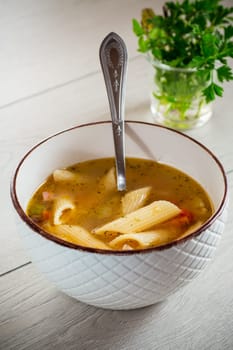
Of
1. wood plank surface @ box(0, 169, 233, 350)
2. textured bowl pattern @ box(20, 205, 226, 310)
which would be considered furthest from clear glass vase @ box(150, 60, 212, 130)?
textured bowl pattern @ box(20, 205, 226, 310)

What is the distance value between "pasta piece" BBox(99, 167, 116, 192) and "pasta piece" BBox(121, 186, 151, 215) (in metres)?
0.05

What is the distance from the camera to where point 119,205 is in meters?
1.24

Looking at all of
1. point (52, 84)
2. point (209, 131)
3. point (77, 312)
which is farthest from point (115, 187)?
point (52, 84)

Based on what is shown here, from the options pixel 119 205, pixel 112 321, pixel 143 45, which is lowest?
pixel 112 321

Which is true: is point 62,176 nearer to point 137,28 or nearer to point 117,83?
point 117,83

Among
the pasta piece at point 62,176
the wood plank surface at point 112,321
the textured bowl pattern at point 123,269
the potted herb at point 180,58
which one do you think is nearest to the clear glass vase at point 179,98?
the potted herb at point 180,58

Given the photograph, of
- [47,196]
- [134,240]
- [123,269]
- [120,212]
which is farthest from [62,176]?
[123,269]

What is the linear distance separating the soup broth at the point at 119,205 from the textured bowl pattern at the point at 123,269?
8cm

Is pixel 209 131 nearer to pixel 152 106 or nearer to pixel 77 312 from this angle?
pixel 152 106

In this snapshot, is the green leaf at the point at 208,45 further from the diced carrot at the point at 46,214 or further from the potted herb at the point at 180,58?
the diced carrot at the point at 46,214

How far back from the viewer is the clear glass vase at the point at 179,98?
1723 mm

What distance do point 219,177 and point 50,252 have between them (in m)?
0.38

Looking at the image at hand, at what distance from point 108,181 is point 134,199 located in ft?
0.33

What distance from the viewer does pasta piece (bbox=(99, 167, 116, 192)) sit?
1298mm
